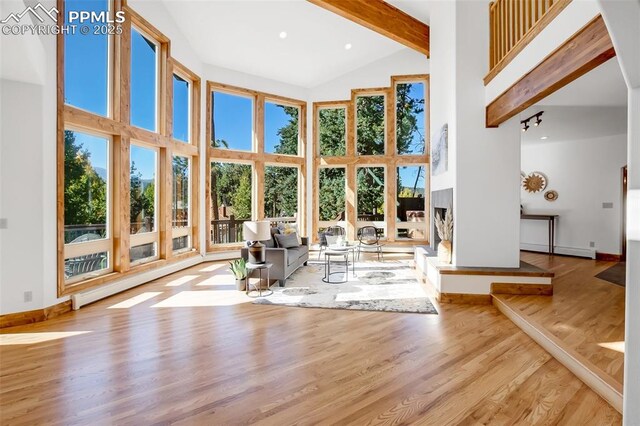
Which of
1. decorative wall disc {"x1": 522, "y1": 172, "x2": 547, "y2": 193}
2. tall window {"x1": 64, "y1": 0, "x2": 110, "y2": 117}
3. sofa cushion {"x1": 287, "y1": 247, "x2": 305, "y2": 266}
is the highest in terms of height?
tall window {"x1": 64, "y1": 0, "x2": 110, "y2": 117}

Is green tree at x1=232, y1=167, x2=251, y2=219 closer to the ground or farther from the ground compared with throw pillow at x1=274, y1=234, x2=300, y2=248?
farther from the ground

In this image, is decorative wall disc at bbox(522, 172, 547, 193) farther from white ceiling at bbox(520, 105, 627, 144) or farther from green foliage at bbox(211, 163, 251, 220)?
green foliage at bbox(211, 163, 251, 220)

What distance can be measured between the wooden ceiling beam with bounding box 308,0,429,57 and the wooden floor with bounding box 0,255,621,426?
5.14m

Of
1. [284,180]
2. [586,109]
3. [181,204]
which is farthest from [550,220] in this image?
[181,204]

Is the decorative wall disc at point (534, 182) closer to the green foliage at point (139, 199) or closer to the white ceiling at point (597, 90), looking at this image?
the white ceiling at point (597, 90)

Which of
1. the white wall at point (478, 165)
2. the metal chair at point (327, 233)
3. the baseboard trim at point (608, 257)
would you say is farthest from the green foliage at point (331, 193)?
the baseboard trim at point (608, 257)

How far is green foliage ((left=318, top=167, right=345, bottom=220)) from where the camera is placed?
28.9 feet

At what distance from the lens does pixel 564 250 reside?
7.38 m

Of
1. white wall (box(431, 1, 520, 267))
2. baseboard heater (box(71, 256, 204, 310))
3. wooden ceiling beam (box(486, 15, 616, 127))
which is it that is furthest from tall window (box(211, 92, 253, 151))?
wooden ceiling beam (box(486, 15, 616, 127))

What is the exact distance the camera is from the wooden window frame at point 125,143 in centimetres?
386

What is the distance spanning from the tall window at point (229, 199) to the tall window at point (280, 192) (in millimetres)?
475

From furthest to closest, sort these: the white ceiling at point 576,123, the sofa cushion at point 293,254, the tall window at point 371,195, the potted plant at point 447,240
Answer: the tall window at point 371,195 < the sofa cushion at point 293,254 < the white ceiling at point 576,123 < the potted plant at point 447,240

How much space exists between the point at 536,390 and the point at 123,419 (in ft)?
8.92

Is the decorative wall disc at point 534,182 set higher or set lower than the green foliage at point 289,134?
lower
